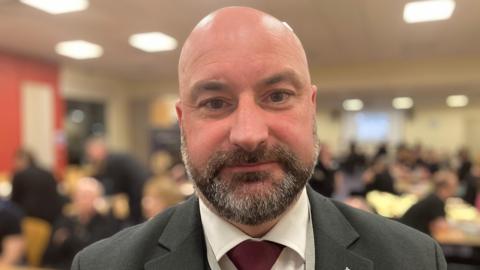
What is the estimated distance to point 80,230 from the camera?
368cm

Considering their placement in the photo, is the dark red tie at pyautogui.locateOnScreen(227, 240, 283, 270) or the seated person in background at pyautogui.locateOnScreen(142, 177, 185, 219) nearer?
the dark red tie at pyautogui.locateOnScreen(227, 240, 283, 270)

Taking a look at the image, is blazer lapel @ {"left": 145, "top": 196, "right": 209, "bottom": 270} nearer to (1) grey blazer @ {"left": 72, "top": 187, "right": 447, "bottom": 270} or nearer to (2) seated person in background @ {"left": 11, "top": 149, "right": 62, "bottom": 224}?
(1) grey blazer @ {"left": 72, "top": 187, "right": 447, "bottom": 270}

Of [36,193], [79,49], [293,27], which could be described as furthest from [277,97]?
[79,49]

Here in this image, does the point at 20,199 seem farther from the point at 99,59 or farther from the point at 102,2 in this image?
the point at 99,59

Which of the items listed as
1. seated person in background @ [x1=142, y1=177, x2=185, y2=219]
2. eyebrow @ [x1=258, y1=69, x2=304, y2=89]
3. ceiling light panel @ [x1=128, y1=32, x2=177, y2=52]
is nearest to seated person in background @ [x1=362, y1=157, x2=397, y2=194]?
ceiling light panel @ [x1=128, y1=32, x2=177, y2=52]

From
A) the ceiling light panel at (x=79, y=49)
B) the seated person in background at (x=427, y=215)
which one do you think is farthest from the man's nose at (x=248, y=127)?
the ceiling light panel at (x=79, y=49)

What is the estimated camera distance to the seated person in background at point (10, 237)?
3152mm

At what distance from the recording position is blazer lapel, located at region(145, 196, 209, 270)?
98 cm

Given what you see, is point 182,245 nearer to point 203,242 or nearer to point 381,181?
point 203,242

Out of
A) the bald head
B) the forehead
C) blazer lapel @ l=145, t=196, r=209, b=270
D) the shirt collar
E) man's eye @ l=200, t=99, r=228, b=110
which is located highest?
the bald head

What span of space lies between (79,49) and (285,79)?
260 inches

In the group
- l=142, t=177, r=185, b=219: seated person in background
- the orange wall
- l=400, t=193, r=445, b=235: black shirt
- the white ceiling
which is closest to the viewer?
l=142, t=177, r=185, b=219: seated person in background

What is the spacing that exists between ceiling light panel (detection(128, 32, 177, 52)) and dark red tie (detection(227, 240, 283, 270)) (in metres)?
5.18

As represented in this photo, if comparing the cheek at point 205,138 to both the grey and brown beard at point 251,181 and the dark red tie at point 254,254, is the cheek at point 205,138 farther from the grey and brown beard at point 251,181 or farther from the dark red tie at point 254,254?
the dark red tie at point 254,254
